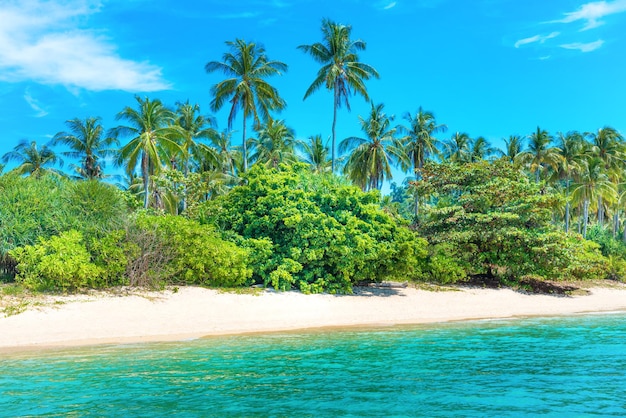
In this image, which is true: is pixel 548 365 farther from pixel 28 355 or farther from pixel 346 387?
pixel 28 355

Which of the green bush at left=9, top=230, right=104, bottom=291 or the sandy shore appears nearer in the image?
the sandy shore

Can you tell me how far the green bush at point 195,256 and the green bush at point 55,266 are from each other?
99.5 inches

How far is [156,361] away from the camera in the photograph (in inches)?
437

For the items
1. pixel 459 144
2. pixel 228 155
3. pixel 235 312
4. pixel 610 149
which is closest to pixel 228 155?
pixel 228 155

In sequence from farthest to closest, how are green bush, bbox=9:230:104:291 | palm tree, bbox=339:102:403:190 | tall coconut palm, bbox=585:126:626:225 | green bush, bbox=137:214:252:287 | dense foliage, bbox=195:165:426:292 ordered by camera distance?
tall coconut palm, bbox=585:126:626:225 → palm tree, bbox=339:102:403:190 → dense foliage, bbox=195:165:426:292 → green bush, bbox=137:214:252:287 → green bush, bbox=9:230:104:291

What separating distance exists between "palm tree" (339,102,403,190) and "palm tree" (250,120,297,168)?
16.2 ft

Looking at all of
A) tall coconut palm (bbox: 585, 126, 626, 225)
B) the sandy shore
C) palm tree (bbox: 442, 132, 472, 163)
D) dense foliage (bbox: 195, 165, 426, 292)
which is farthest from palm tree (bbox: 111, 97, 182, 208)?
tall coconut palm (bbox: 585, 126, 626, 225)

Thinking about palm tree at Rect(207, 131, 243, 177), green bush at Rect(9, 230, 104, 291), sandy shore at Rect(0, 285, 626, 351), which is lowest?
sandy shore at Rect(0, 285, 626, 351)

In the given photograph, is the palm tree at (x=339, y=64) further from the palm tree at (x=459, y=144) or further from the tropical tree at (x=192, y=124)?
the palm tree at (x=459, y=144)

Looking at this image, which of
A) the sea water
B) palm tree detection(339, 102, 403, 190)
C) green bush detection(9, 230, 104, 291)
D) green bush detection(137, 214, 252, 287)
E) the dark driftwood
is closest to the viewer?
the sea water

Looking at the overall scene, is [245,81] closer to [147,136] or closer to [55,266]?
[147,136]

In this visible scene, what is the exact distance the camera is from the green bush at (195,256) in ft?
61.5

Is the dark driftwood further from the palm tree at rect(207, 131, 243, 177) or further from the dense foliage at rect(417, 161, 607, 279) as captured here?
the palm tree at rect(207, 131, 243, 177)

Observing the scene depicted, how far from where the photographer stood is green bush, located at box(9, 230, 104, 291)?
1596 cm
